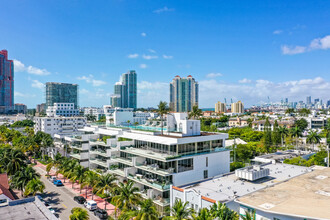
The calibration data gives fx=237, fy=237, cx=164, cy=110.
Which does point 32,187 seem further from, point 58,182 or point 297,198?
point 297,198

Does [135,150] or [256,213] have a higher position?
[135,150]

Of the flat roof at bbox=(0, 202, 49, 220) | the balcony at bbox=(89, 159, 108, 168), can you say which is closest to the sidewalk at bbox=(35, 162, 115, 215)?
the balcony at bbox=(89, 159, 108, 168)

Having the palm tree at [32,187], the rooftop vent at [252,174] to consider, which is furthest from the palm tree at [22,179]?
the rooftop vent at [252,174]

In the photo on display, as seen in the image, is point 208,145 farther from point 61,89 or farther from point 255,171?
point 61,89

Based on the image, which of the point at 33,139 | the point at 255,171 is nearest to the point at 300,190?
the point at 255,171

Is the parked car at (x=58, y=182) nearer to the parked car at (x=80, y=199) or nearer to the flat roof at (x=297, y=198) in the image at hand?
the parked car at (x=80, y=199)

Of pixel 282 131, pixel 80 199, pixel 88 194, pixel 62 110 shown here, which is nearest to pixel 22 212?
pixel 80 199
